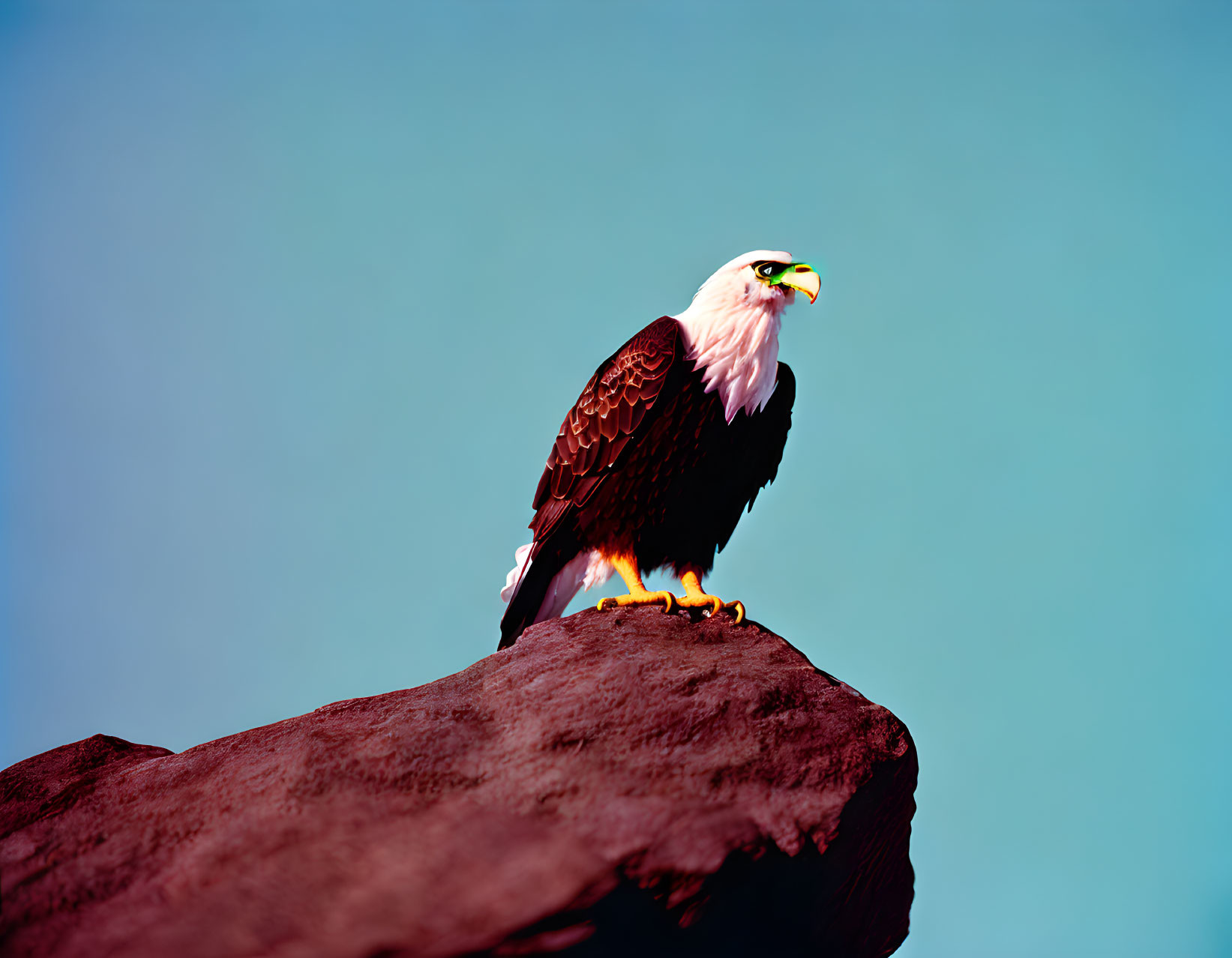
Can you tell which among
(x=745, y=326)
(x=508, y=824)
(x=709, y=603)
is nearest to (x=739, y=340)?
(x=745, y=326)

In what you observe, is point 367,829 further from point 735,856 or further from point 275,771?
point 735,856

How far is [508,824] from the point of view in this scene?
99.8 inches

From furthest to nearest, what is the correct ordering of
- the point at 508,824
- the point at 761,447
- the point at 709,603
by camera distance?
the point at 761,447 < the point at 709,603 < the point at 508,824

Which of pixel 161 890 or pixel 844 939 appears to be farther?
pixel 844 939

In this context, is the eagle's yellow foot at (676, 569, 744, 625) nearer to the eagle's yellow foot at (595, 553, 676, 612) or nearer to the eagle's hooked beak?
the eagle's yellow foot at (595, 553, 676, 612)

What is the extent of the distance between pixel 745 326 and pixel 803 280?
300 mm

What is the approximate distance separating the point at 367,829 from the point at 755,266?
103 inches

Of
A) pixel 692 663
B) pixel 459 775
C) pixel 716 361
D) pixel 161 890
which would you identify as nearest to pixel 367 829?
pixel 459 775

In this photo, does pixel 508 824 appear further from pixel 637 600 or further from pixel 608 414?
pixel 608 414

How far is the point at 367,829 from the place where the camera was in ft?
8.36

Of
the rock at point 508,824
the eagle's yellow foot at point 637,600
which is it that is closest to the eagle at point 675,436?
the eagle's yellow foot at point 637,600

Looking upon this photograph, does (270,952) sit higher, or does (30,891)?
(30,891)

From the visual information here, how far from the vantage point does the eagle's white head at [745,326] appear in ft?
12.3

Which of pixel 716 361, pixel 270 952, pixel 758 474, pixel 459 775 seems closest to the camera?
pixel 270 952
